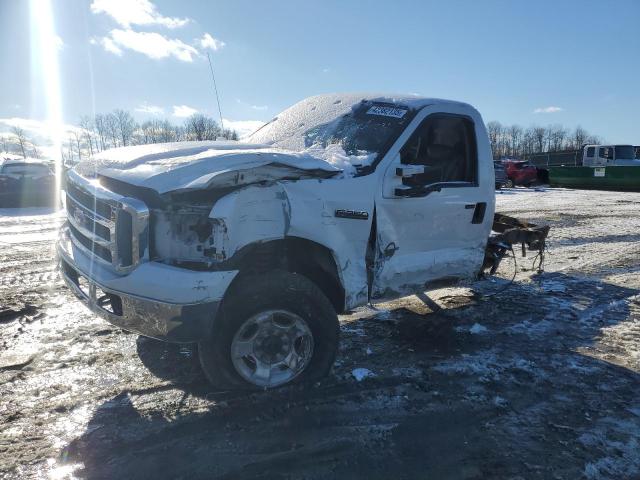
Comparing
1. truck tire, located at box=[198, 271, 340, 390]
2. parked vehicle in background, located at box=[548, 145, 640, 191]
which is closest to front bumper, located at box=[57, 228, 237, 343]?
truck tire, located at box=[198, 271, 340, 390]

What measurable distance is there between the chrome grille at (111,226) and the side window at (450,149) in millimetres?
2389

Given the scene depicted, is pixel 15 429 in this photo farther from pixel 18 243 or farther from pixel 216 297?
pixel 18 243

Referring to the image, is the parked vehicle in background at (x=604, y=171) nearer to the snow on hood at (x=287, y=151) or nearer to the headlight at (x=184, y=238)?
the snow on hood at (x=287, y=151)

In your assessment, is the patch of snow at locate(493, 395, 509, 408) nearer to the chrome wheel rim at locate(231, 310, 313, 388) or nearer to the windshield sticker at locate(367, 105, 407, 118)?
the chrome wheel rim at locate(231, 310, 313, 388)

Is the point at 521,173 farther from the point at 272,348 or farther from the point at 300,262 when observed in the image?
the point at 272,348

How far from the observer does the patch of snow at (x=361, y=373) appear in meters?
3.36

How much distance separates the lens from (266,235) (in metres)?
2.87

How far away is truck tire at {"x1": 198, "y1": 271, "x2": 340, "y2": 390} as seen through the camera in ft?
9.34

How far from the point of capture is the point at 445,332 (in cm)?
432

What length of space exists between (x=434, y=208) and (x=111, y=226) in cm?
248

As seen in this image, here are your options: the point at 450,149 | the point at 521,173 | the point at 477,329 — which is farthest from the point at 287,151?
the point at 521,173

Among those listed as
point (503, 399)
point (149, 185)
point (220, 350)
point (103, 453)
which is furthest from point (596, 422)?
point (149, 185)

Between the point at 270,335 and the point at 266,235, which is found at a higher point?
the point at 266,235

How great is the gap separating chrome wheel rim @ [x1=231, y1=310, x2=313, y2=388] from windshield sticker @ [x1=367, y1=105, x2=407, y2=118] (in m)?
1.97
